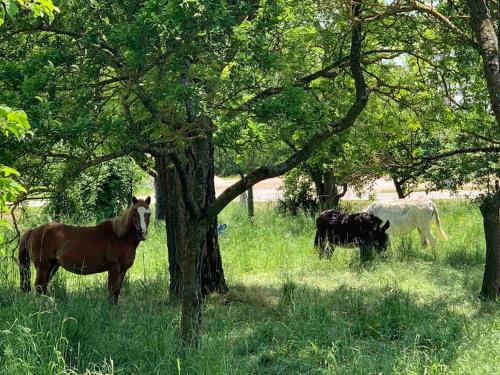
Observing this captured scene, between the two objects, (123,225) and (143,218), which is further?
(123,225)

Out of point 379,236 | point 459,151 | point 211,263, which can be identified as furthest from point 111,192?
point 459,151

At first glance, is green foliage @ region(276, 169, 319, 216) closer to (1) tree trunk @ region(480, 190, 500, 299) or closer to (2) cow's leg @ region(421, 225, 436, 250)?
(2) cow's leg @ region(421, 225, 436, 250)

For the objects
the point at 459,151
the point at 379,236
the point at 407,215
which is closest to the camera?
the point at 459,151

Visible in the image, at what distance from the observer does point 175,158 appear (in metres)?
6.25

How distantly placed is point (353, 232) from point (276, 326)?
6.01 meters

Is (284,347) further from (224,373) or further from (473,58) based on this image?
(473,58)

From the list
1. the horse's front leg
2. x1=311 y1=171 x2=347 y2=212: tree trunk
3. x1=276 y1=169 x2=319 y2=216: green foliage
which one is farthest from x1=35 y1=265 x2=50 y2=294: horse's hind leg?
x1=276 y1=169 x2=319 y2=216: green foliage

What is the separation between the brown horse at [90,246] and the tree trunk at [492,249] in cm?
496

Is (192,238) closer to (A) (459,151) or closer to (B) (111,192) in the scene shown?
(A) (459,151)

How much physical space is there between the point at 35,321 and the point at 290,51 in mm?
4577

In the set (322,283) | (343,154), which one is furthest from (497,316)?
(343,154)

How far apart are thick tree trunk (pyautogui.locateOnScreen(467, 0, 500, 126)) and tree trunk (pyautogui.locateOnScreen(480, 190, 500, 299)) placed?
209 centimetres

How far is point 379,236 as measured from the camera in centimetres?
1306

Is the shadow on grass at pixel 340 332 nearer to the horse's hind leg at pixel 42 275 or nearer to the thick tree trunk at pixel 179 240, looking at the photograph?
the thick tree trunk at pixel 179 240
